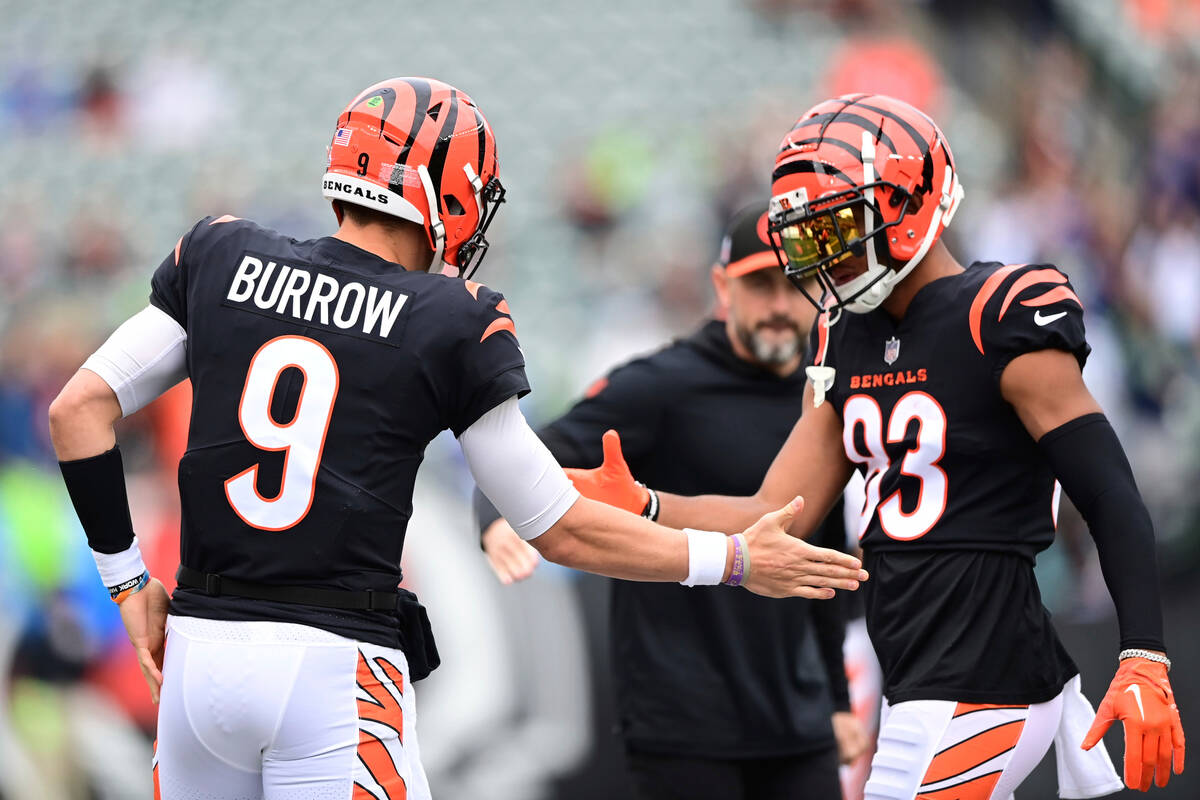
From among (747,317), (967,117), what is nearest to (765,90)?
(967,117)

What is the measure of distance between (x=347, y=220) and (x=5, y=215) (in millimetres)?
8598

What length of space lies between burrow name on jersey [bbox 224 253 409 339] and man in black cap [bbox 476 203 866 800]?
1.29 meters

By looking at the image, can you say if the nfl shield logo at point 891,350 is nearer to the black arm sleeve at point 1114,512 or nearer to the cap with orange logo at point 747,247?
the black arm sleeve at point 1114,512

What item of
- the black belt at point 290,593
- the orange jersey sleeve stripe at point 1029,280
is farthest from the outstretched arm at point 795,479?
the black belt at point 290,593

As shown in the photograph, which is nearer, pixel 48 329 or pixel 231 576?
pixel 231 576

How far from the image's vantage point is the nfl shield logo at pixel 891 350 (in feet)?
10.1

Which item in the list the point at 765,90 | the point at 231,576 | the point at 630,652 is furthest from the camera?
the point at 765,90

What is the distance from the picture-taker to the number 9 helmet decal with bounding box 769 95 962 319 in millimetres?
3062

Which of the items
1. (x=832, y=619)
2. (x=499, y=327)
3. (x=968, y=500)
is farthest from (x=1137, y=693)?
(x=832, y=619)

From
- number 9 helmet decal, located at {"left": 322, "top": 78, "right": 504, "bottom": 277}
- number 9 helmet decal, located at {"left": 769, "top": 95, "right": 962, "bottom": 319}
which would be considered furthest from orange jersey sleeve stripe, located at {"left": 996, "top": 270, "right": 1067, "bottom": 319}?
number 9 helmet decal, located at {"left": 322, "top": 78, "right": 504, "bottom": 277}

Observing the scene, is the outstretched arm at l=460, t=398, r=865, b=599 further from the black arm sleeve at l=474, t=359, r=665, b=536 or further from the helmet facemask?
the black arm sleeve at l=474, t=359, r=665, b=536

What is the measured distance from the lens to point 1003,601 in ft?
9.53

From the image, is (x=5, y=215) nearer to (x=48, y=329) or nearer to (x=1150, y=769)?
(x=48, y=329)

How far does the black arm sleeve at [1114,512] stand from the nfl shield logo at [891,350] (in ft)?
1.42
